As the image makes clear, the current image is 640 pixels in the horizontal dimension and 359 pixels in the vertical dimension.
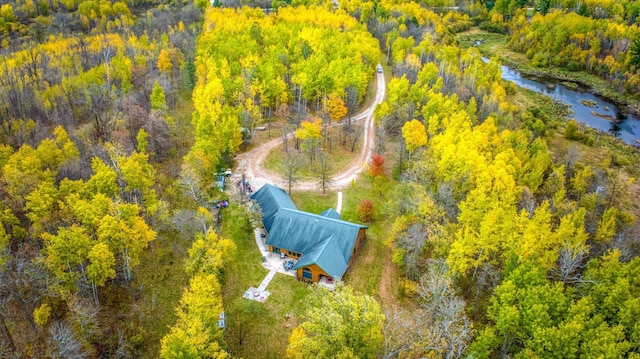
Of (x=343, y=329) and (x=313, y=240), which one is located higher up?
(x=343, y=329)

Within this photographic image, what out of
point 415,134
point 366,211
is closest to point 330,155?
point 415,134

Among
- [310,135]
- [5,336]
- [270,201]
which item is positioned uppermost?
[310,135]

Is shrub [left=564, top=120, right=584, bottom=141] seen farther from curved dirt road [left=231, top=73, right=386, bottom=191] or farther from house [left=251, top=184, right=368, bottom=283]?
house [left=251, top=184, right=368, bottom=283]

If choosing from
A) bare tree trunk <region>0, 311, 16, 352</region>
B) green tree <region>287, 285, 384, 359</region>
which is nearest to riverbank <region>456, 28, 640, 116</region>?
green tree <region>287, 285, 384, 359</region>

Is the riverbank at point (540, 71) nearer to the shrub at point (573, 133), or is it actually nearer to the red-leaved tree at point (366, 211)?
the shrub at point (573, 133)

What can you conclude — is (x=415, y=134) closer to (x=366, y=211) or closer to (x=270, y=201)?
(x=366, y=211)

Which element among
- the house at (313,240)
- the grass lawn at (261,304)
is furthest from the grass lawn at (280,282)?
the house at (313,240)

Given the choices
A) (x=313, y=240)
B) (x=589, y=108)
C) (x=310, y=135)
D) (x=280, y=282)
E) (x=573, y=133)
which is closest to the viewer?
(x=280, y=282)

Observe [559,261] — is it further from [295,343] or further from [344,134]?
[344,134]
